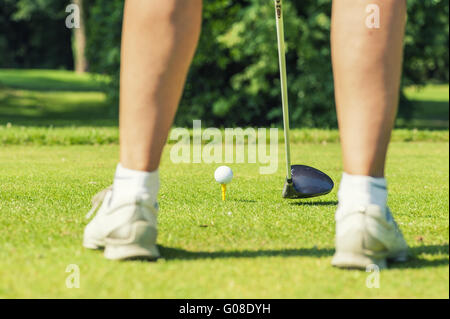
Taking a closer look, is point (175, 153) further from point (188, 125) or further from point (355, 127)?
point (188, 125)

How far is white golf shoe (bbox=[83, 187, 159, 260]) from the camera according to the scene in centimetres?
235

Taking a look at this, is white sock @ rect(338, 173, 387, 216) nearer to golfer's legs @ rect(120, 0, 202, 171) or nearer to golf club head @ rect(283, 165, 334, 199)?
golfer's legs @ rect(120, 0, 202, 171)

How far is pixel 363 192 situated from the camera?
7.57 feet

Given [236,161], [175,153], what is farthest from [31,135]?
[236,161]

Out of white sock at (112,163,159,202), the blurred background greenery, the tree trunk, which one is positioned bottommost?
white sock at (112,163,159,202)

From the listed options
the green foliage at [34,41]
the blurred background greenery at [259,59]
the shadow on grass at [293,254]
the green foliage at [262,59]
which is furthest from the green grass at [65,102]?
the shadow on grass at [293,254]

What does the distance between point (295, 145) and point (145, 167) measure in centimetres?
624

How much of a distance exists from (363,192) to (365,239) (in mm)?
162

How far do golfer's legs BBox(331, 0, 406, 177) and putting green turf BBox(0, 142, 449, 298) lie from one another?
1.35ft

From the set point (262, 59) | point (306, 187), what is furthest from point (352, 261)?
point (262, 59)

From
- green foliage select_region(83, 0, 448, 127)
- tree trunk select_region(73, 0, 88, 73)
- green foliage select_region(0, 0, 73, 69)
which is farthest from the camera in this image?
green foliage select_region(0, 0, 73, 69)

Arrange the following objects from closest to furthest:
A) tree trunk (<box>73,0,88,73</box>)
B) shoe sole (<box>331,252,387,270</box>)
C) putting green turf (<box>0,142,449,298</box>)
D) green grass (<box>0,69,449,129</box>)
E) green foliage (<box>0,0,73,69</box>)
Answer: putting green turf (<box>0,142,449,298</box>) → shoe sole (<box>331,252,387,270</box>) → green grass (<box>0,69,449,129</box>) → tree trunk (<box>73,0,88,73</box>) → green foliage (<box>0,0,73,69</box>)

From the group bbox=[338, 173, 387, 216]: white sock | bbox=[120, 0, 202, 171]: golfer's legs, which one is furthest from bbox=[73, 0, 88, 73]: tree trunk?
bbox=[338, 173, 387, 216]: white sock

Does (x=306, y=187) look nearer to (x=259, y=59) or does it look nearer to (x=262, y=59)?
(x=262, y=59)
